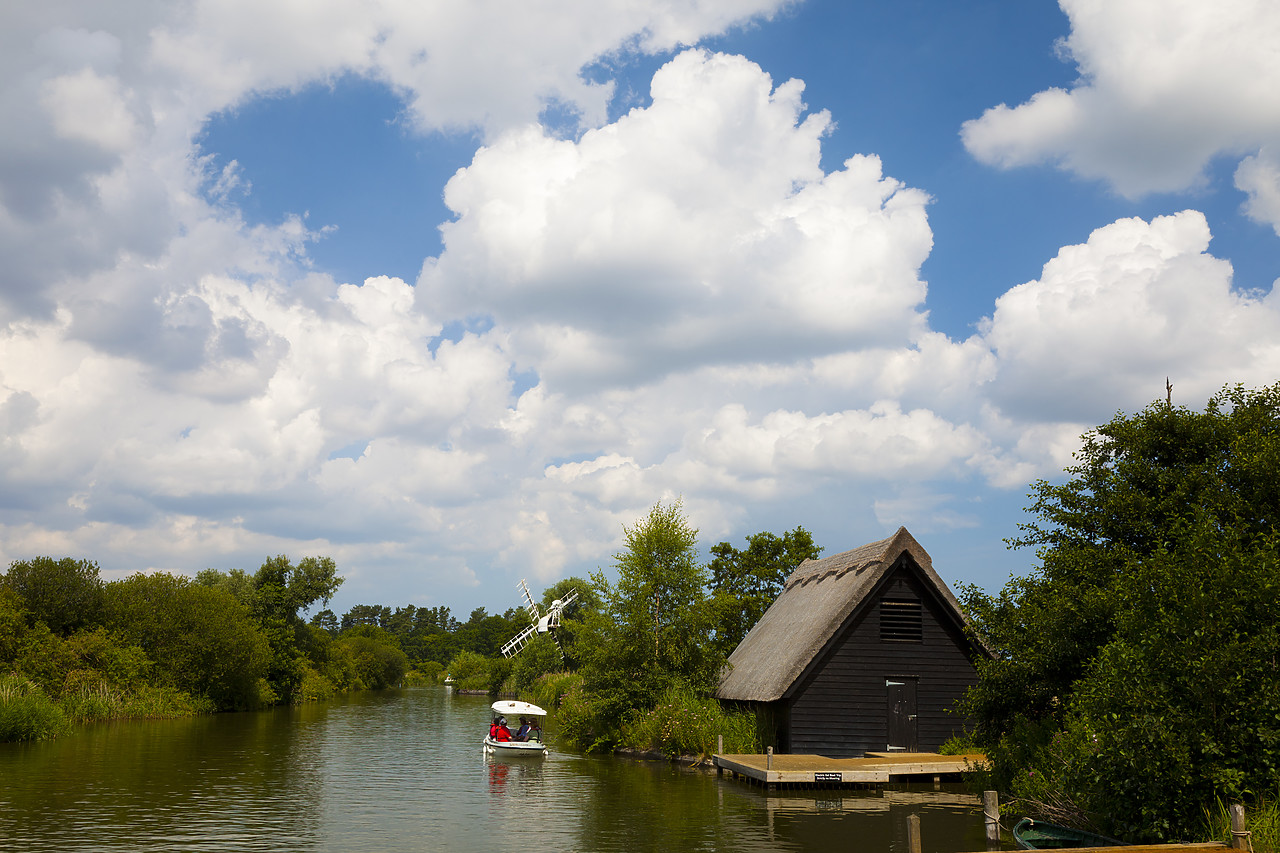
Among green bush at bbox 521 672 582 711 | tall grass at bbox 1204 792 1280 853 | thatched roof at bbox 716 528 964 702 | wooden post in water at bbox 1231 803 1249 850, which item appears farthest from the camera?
green bush at bbox 521 672 582 711

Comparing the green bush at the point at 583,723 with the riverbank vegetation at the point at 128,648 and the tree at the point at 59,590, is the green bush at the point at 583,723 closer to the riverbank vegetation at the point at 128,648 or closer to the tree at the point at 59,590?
the riverbank vegetation at the point at 128,648

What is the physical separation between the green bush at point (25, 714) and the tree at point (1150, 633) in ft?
121

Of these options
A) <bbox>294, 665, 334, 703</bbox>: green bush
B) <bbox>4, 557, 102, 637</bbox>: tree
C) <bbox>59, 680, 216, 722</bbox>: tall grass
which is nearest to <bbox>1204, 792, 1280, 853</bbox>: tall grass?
<bbox>59, 680, 216, 722</bbox>: tall grass

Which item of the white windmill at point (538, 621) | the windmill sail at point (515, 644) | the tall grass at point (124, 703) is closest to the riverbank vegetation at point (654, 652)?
the tall grass at point (124, 703)

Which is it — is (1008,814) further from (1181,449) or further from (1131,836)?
(1181,449)

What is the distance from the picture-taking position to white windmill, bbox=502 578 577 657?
3620 inches

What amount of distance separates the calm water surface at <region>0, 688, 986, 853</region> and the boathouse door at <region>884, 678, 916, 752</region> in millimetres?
4092

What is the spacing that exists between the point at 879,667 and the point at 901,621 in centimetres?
184

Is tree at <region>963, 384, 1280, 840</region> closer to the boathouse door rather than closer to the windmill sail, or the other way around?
the boathouse door

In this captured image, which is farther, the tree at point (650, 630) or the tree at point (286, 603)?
the tree at point (286, 603)

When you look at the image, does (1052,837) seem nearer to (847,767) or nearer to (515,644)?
(847,767)

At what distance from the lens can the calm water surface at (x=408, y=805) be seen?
1919 centimetres

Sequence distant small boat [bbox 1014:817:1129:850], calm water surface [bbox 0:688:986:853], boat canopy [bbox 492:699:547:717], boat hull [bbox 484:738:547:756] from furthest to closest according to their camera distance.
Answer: boat canopy [bbox 492:699:547:717] < boat hull [bbox 484:738:547:756] < calm water surface [bbox 0:688:986:853] < distant small boat [bbox 1014:817:1129:850]

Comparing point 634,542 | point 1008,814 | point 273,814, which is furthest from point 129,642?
point 1008,814
